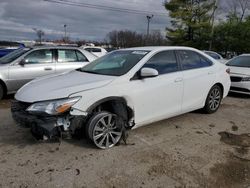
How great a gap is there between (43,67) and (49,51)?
0.52 m

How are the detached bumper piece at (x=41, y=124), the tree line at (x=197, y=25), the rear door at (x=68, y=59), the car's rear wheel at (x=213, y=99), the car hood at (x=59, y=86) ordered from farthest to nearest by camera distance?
the tree line at (x=197, y=25), the rear door at (x=68, y=59), the car's rear wheel at (x=213, y=99), the car hood at (x=59, y=86), the detached bumper piece at (x=41, y=124)

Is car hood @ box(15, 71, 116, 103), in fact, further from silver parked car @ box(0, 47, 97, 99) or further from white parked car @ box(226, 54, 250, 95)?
→ white parked car @ box(226, 54, 250, 95)

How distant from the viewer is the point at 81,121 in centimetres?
387

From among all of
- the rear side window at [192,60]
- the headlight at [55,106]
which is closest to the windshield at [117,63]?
the rear side window at [192,60]

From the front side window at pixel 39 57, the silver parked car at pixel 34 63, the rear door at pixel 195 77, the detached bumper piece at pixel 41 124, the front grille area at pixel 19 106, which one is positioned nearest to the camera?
the detached bumper piece at pixel 41 124

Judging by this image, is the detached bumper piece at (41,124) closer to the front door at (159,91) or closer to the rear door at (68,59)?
the front door at (159,91)

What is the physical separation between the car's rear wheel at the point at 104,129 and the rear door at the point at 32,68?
4059 mm

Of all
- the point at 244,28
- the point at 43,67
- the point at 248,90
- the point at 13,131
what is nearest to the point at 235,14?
the point at 244,28

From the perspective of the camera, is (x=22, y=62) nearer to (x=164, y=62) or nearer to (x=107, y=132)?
(x=164, y=62)

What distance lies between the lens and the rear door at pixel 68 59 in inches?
311

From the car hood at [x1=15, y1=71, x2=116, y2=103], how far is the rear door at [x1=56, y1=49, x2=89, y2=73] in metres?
3.35

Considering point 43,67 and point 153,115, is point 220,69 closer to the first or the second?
point 153,115

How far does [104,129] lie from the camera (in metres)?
4.06

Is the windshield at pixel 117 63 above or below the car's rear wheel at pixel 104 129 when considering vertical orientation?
above
